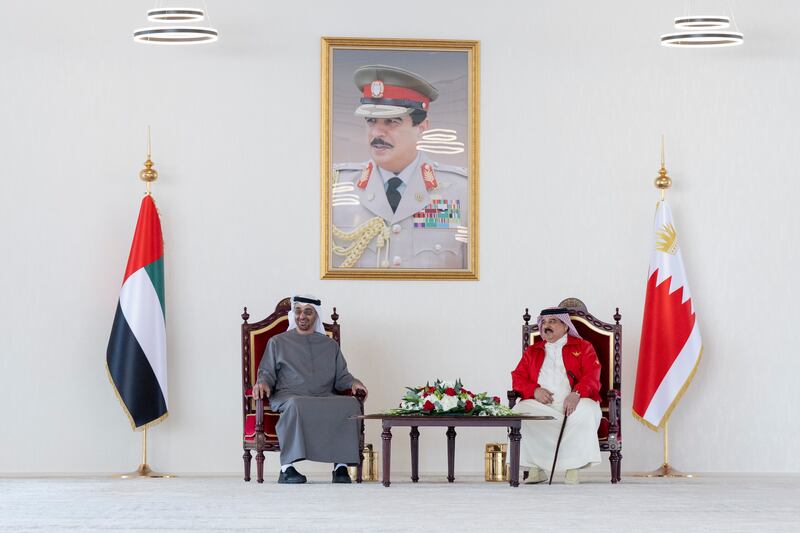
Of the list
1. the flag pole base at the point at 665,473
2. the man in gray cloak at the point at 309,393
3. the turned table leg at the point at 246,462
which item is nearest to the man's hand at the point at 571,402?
the flag pole base at the point at 665,473

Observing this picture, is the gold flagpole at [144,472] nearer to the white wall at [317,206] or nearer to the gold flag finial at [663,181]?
the white wall at [317,206]

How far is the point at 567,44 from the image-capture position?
33.6 ft

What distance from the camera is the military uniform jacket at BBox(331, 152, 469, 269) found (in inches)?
A: 397

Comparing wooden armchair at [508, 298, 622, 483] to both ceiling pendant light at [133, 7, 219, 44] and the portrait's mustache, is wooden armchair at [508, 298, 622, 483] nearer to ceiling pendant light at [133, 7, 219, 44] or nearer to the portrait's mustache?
the portrait's mustache

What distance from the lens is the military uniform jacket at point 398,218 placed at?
33.1 feet

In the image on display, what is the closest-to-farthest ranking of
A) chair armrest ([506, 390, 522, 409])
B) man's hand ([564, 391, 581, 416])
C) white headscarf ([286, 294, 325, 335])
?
man's hand ([564, 391, 581, 416]) → chair armrest ([506, 390, 522, 409]) → white headscarf ([286, 294, 325, 335])

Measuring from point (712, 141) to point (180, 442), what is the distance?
4.35 m

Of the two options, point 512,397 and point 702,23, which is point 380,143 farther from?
point 702,23

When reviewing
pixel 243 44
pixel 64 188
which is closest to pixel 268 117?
pixel 243 44

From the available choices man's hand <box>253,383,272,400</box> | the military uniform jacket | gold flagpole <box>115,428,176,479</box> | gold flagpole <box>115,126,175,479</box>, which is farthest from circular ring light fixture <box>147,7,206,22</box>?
gold flagpole <box>115,428,176,479</box>

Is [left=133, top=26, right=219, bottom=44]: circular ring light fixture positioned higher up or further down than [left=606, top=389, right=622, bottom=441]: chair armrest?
higher up

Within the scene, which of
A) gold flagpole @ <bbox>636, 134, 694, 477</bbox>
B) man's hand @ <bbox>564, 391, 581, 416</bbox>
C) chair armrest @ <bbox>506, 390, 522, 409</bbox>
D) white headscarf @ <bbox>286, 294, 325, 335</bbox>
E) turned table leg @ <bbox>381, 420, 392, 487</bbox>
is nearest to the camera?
turned table leg @ <bbox>381, 420, 392, 487</bbox>

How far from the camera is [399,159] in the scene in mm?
10125

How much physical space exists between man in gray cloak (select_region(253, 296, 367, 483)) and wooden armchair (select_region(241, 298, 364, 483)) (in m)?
0.09
